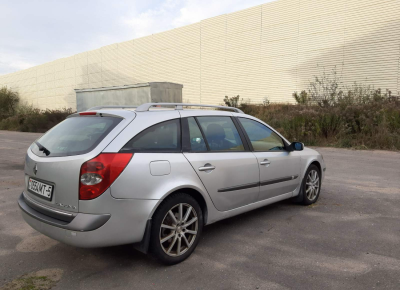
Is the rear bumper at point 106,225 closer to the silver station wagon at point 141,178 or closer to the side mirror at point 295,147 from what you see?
the silver station wagon at point 141,178

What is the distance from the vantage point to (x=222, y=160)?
373cm

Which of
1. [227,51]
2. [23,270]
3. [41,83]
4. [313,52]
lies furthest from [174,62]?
[23,270]

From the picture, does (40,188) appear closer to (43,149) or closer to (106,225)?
(43,149)

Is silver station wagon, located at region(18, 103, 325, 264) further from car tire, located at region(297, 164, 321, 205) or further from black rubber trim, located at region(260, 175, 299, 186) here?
car tire, located at region(297, 164, 321, 205)

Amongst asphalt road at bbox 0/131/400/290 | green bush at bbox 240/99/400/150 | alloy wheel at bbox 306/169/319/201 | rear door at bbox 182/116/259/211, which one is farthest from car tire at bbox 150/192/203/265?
green bush at bbox 240/99/400/150

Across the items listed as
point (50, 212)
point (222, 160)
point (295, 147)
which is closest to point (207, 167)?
point (222, 160)

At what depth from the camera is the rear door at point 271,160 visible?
4.28 m

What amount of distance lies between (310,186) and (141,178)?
313 cm

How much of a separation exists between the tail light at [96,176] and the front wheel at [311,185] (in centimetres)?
314

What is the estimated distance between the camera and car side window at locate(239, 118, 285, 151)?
171 inches

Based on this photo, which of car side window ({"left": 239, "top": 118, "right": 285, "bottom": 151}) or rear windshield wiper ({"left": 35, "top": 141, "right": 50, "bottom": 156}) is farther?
car side window ({"left": 239, "top": 118, "right": 285, "bottom": 151})

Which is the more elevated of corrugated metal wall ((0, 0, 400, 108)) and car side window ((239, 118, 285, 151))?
corrugated metal wall ((0, 0, 400, 108))

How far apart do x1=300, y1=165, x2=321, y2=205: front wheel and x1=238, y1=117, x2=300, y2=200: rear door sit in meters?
0.25

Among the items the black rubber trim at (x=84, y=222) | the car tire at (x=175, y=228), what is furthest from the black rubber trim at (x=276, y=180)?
the black rubber trim at (x=84, y=222)
